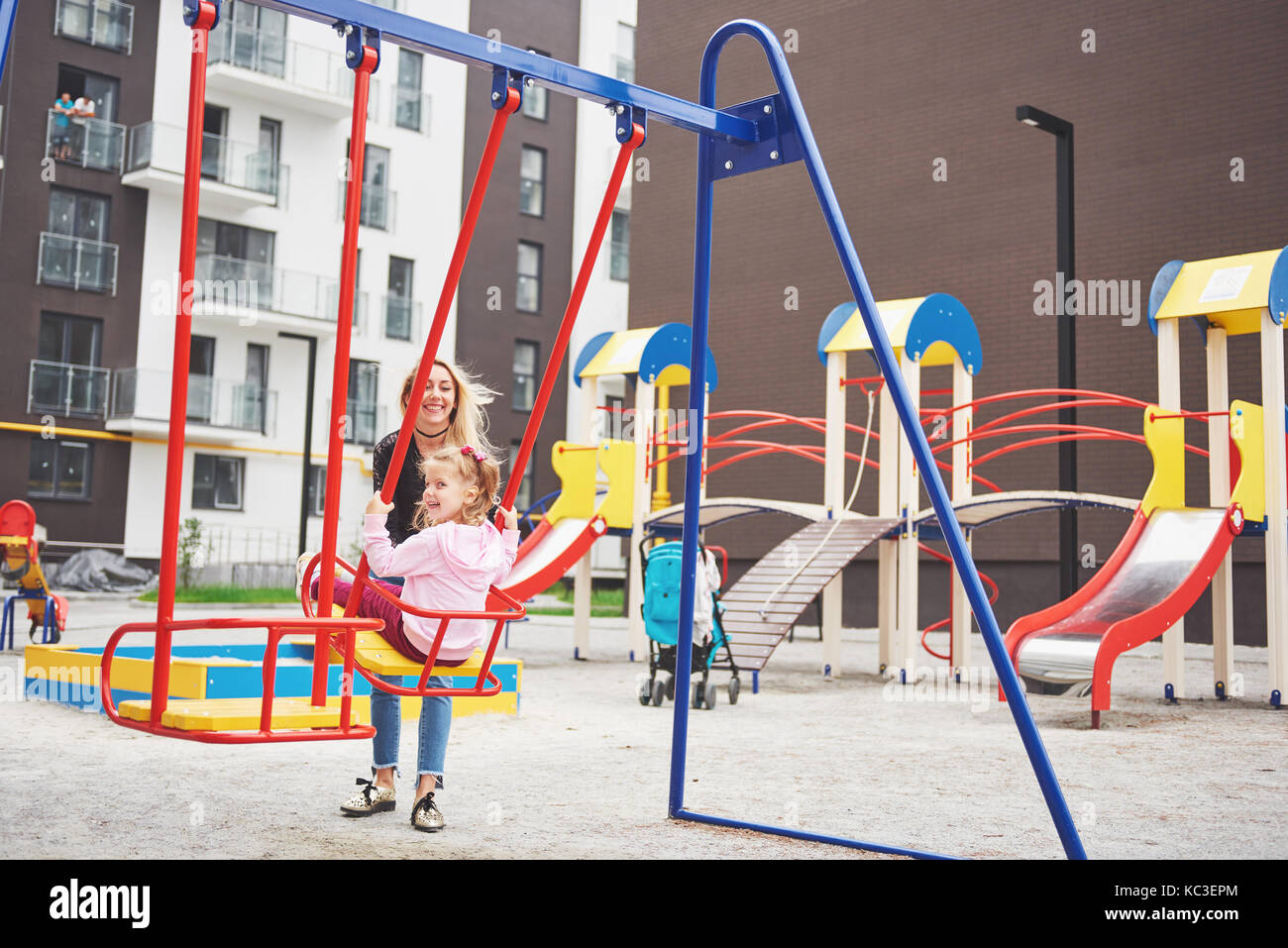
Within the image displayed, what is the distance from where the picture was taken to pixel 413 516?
4.82 m

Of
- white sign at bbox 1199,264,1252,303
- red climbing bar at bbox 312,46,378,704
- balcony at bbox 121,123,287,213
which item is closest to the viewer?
red climbing bar at bbox 312,46,378,704

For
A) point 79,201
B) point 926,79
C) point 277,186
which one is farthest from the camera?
point 277,186

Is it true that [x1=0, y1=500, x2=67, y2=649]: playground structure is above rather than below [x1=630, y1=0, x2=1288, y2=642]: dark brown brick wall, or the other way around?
below

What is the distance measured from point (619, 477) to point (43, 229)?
18.9m

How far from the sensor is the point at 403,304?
32219 millimetres

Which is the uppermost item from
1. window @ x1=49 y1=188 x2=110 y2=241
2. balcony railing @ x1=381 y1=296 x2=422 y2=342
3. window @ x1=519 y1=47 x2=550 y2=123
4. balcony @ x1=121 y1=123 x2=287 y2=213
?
window @ x1=519 y1=47 x2=550 y2=123

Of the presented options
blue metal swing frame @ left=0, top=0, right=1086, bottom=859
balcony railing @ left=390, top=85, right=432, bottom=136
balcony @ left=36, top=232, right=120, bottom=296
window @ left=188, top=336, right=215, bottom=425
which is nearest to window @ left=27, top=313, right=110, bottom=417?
balcony @ left=36, top=232, right=120, bottom=296

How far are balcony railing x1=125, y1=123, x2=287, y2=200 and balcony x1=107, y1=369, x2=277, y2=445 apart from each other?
182 inches

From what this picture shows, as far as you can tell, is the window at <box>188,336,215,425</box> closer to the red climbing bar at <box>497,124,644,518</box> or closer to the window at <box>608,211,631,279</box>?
the window at <box>608,211,631,279</box>

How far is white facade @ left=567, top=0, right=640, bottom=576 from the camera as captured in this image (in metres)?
36.0

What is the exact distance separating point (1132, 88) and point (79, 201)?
21683 millimetres

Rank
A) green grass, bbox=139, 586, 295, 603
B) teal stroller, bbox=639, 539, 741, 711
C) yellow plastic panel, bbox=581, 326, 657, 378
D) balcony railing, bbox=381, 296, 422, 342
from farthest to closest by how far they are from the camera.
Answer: balcony railing, bbox=381, 296, 422, 342
green grass, bbox=139, 586, 295, 603
yellow plastic panel, bbox=581, 326, 657, 378
teal stroller, bbox=639, 539, 741, 711
